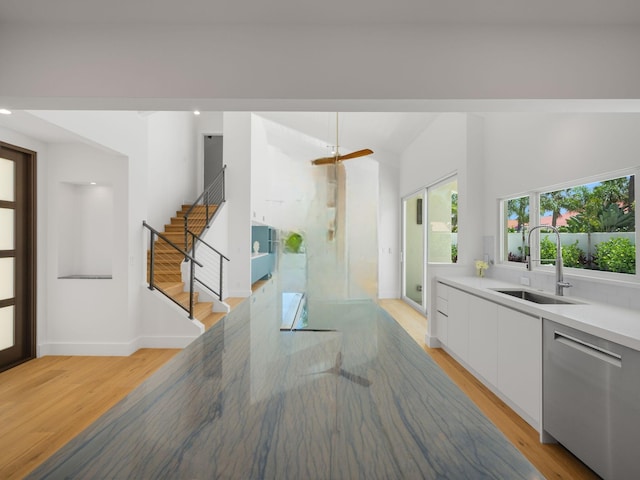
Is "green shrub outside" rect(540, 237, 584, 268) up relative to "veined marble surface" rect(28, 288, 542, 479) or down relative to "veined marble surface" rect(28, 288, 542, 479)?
up

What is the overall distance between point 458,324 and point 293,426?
3.19m

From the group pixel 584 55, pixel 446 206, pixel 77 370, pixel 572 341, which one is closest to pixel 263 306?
pixel 572 341

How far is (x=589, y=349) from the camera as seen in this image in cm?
188

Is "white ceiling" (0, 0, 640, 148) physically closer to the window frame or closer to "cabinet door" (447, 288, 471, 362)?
the window frame

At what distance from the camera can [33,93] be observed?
204 centimetres

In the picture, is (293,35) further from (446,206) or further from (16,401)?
(446,206)

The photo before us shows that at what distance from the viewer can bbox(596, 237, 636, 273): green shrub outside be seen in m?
2.35

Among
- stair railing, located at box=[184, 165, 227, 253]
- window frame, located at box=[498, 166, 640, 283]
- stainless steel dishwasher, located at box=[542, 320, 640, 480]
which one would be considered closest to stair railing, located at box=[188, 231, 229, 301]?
stair railing, located at box=[184, 165, 227, 253]

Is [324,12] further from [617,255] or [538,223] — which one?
[538,223]

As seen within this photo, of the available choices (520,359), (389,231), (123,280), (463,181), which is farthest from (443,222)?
(123,280)

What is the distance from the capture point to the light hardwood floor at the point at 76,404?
210cm

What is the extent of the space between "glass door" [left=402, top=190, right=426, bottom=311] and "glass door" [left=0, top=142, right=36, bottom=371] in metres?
5.40

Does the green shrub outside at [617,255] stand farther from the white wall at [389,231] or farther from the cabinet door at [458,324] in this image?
the white wall at [389,231]

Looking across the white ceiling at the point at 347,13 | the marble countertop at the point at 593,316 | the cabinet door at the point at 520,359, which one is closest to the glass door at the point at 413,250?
the cabinet door at the point at 520,359
